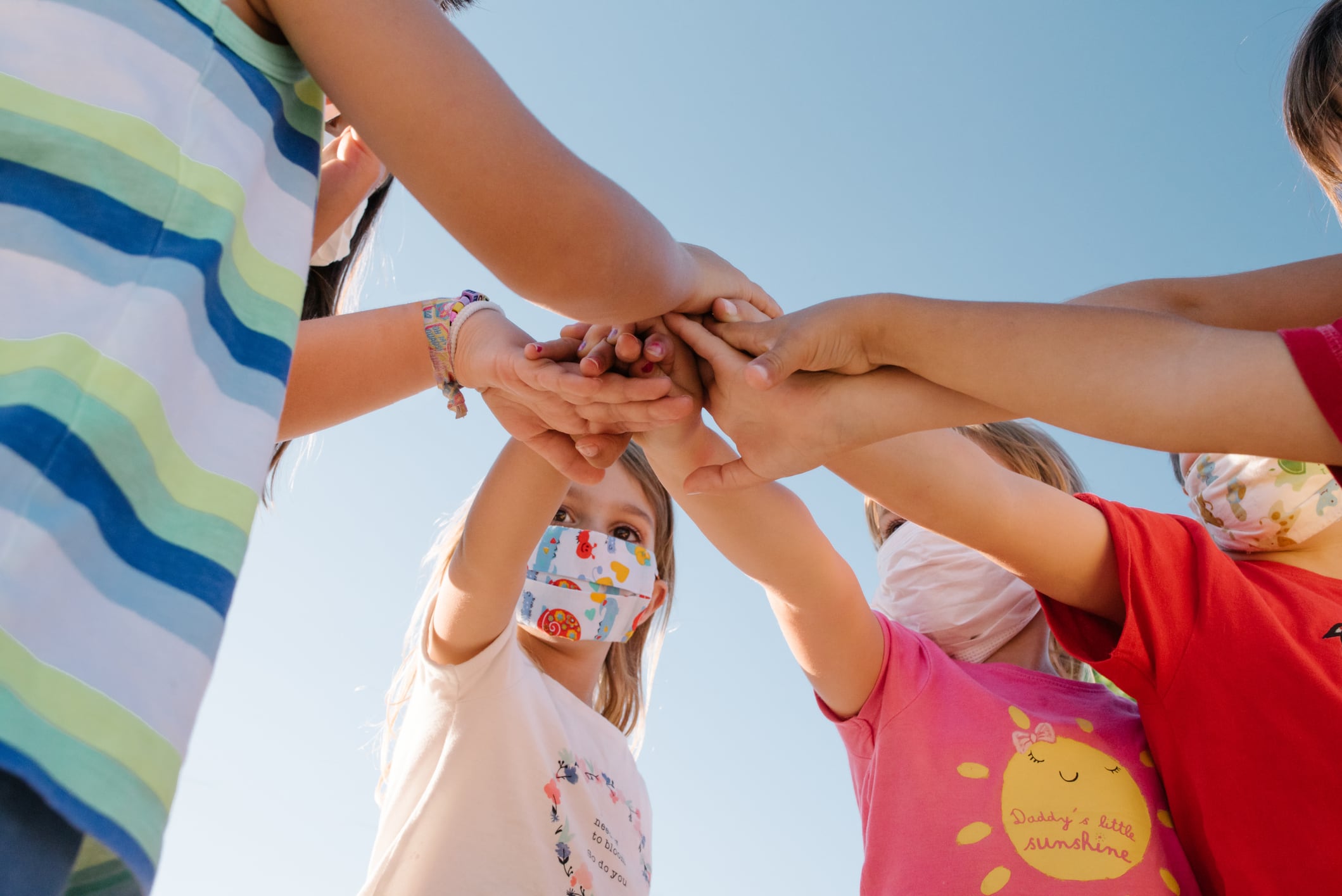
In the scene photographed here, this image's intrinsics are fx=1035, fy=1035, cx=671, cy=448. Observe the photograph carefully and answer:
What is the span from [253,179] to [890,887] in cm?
197

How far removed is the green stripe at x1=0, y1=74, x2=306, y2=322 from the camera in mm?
981

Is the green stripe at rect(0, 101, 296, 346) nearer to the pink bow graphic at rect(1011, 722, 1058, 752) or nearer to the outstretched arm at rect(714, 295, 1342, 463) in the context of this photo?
the outstretched arm at rect(714, 295, 1342, 463)

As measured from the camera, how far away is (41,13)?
1.03 metres

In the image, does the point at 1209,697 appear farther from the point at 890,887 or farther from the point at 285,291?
the point at 285,291

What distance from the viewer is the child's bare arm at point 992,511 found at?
2270 millimetres

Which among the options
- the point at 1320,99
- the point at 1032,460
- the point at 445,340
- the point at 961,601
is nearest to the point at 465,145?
the point at 445,340

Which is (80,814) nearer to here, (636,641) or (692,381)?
(692,381)

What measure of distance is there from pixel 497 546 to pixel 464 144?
4.88 feet

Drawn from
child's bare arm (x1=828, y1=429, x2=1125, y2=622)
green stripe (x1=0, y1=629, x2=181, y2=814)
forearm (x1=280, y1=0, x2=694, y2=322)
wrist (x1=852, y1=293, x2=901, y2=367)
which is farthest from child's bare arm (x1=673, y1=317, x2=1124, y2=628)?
green stripe (x1=0, y1=629, x2=181, y2=814)

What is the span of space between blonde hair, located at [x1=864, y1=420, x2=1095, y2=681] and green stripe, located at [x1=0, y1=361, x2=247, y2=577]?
255 centimetres

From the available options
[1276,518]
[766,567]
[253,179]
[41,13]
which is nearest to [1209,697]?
[1276,518]

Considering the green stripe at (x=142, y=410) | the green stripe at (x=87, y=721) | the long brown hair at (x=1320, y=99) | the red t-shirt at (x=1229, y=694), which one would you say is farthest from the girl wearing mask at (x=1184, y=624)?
the green stripe at (x=87, y=721)

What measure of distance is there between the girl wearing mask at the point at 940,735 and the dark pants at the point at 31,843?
1527mm

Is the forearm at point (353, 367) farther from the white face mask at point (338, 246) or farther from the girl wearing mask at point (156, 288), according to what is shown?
the girl wearing mask at point (156, 288)
